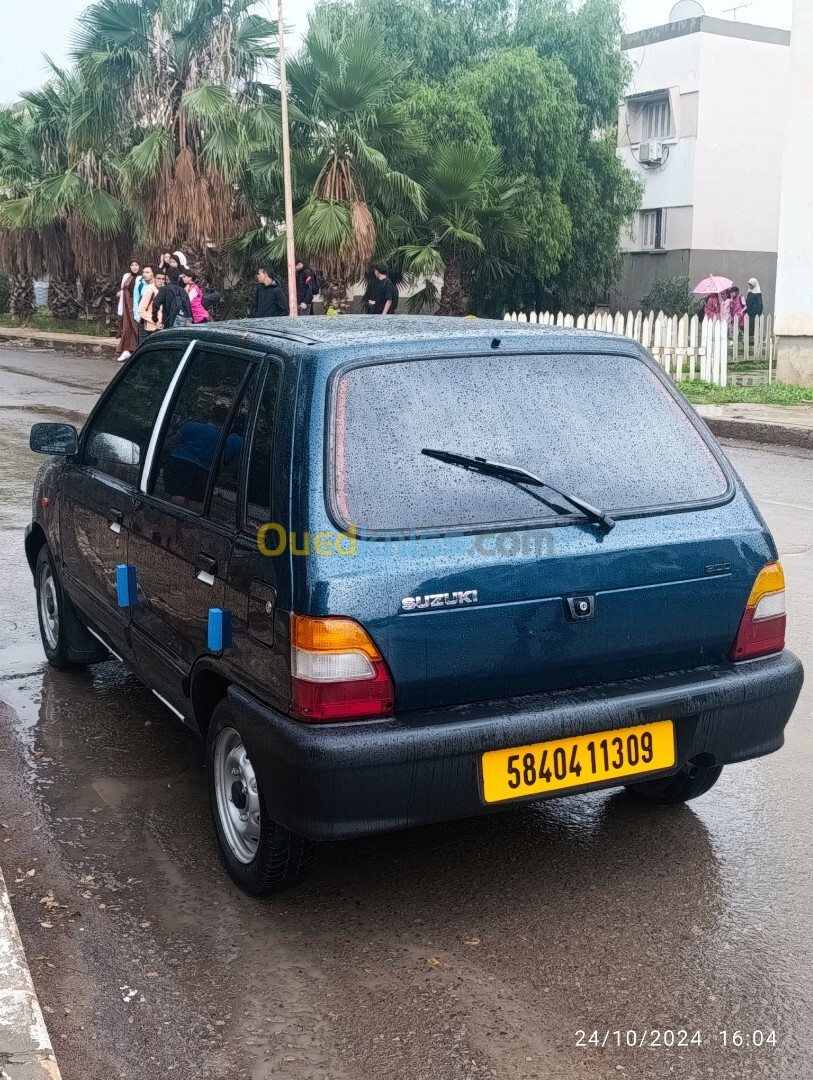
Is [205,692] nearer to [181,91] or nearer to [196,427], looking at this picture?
[196,427]

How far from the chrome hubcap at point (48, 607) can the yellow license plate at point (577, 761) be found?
303 centimetres

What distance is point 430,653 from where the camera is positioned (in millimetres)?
3227

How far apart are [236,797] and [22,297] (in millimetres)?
36137

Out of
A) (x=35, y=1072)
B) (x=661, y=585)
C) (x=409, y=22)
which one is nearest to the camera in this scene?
(x=35, y=1072)

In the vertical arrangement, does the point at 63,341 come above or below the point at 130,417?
below

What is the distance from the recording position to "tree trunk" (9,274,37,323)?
36.9m

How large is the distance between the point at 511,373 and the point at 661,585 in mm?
731

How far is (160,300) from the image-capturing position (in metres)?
19.3

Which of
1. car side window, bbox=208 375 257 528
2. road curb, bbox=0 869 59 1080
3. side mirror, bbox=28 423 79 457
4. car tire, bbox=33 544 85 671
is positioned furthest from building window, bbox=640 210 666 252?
Answer: road curb, bbox=0 869 59 1080

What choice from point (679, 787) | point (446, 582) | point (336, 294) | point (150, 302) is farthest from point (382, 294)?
point (446, 582)

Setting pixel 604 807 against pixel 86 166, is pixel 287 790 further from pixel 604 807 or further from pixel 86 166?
pixel 86 166

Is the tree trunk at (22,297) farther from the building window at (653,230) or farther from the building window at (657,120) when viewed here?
the building window at (657,120)

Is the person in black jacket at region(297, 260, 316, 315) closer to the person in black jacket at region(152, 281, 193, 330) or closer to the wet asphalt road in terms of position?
the person in black jacket at region(152, 281, 193, 330)

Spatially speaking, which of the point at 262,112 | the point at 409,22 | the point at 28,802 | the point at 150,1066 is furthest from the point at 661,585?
the point at 409,22
